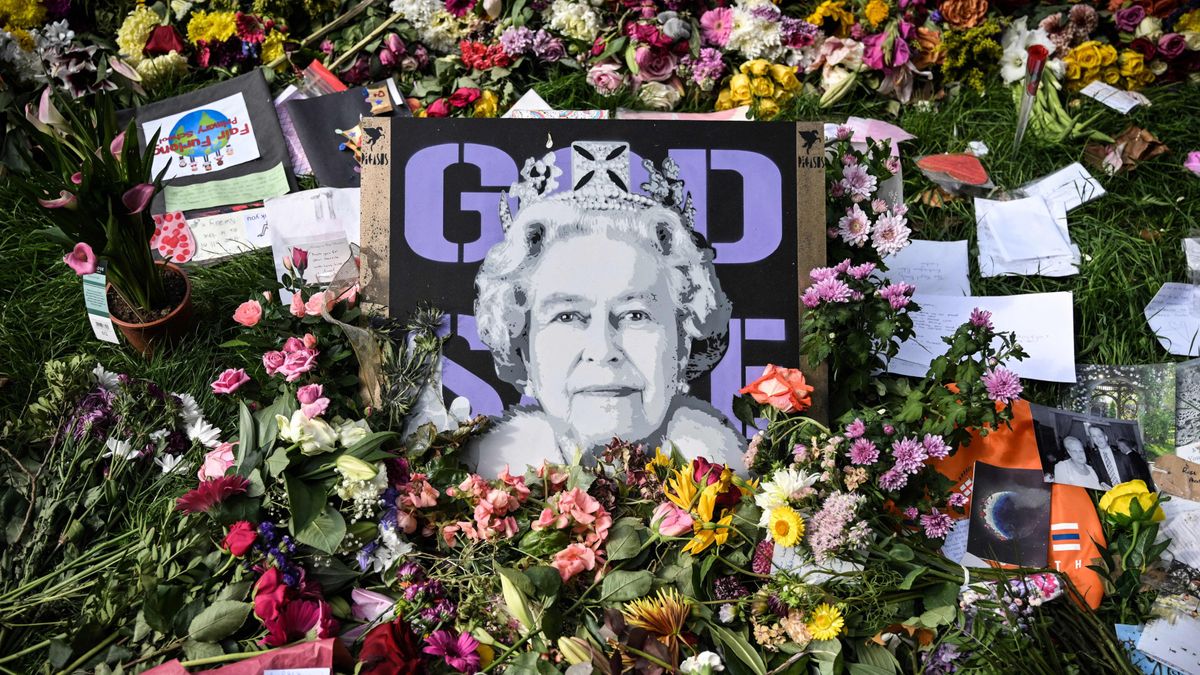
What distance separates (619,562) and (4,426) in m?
1.23

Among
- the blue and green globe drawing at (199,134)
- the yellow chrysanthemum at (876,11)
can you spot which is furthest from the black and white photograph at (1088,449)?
the blue and green globe drawing at (199,134)

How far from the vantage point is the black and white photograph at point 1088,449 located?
5.76ft

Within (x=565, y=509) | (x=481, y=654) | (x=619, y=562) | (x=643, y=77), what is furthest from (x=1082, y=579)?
(x=643, y=77)

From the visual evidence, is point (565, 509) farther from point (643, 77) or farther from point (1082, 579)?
point (643, 77)

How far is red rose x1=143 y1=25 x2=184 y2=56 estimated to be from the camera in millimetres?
2279

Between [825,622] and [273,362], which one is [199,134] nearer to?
[273,362]

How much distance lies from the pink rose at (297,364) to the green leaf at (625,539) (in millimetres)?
664

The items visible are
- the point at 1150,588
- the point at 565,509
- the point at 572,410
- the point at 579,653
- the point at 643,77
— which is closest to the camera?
the point at 579,653

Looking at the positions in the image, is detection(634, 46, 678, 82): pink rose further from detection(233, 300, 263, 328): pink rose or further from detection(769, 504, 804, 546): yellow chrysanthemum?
detection(769, 504, 804, 546): yellow chrysanthemum

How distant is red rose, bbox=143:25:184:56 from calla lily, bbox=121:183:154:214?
896 mm

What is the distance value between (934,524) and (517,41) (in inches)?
63.2

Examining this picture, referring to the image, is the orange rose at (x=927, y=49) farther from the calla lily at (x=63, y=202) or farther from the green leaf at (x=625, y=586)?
the calla lily at (x=63, y=202)

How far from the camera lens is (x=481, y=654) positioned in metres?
1.36

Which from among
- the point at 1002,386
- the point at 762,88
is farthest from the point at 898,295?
the point at 762,88
